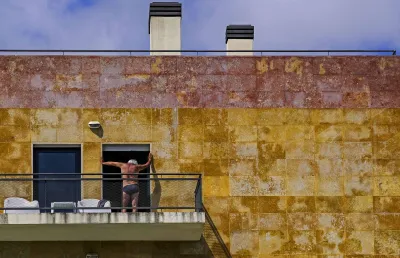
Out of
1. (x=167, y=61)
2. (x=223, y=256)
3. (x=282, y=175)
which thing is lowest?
(x=223, y=256)

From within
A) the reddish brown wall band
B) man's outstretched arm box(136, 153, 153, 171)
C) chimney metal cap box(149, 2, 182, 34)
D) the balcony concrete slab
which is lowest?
the balcony concrete slab

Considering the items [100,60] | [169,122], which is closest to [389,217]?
[169,122]

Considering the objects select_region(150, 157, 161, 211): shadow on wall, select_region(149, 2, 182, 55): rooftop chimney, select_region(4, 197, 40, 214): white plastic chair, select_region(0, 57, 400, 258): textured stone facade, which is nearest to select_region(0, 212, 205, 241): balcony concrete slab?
select_region(4, 197, 40, 214): white plastic chair

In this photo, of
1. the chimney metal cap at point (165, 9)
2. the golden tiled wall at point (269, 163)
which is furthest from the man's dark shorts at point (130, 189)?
the chimney metal cap at point (165, 9)

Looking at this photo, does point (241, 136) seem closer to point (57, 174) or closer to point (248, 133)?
point (248, 133)

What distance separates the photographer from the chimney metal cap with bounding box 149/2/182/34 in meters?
28.2

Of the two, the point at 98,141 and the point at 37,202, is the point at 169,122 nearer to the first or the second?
the point at 98,141

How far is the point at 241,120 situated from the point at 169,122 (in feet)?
6.16

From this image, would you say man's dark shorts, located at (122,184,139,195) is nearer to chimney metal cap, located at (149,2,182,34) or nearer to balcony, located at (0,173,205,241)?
balcony, located at (0,173,205,241)

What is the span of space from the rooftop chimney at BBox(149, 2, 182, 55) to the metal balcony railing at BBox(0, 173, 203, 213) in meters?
3.70

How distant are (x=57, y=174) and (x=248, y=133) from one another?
517cm

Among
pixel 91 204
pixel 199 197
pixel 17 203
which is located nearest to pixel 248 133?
pixel 199 197

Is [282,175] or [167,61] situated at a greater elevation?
[167,61]

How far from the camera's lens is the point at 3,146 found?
26.8m
